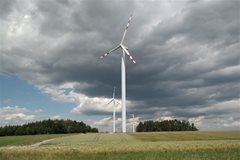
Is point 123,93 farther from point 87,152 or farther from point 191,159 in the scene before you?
point 191,159

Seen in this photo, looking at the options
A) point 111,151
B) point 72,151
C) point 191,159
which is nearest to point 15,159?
point 72,151

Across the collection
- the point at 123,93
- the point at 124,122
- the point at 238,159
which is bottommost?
the point at 238,159

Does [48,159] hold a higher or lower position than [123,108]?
lower

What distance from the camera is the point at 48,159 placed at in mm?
33688

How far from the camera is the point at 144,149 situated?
45469 millimetres

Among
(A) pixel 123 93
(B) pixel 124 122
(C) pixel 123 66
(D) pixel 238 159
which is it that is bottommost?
(D) pixel 238 159

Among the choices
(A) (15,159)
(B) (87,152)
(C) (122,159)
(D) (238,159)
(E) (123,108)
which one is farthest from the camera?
(E) (123,108)

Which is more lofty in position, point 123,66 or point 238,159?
point 123,66

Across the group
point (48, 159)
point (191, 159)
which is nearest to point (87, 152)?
point (48, 159)

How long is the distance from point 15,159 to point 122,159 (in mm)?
10340

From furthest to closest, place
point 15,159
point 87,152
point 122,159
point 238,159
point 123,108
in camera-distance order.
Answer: point 123,108
point 87,152
point 15,159
point 122,159
point 238,159

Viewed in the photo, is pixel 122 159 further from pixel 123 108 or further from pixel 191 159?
pixel 123 108

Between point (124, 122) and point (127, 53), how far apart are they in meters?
19.5

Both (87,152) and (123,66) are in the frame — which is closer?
(87,152)
